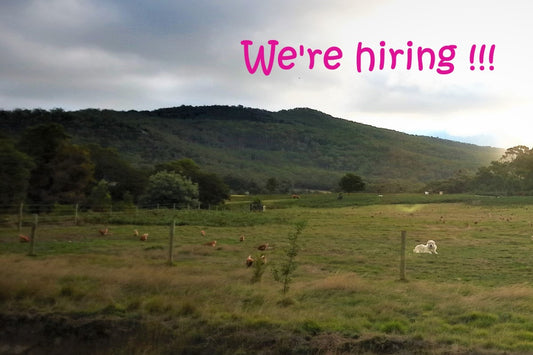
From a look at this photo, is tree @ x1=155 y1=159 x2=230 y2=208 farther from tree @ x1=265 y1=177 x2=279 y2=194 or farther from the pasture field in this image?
the pasture field

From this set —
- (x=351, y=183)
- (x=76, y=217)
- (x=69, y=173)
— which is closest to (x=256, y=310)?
(x=76, y=217)

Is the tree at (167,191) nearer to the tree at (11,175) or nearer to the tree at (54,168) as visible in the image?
the tree at (54,168)

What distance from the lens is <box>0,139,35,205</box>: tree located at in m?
35.9

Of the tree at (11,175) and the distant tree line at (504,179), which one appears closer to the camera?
the tree at (11,175)

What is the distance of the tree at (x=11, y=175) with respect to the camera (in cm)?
3588

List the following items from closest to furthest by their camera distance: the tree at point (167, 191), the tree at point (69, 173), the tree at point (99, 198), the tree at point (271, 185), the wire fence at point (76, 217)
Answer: the wire fence at point (76, 217), the tree at point (99, 198), the tree at point (69, 173), the tree at point (167, 191), the tree at point (271, 185)

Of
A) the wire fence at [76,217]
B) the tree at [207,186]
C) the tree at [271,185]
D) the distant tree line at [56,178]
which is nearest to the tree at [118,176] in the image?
the tree at [207,186]

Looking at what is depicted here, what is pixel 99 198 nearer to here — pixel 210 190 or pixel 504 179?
pixel 210 190

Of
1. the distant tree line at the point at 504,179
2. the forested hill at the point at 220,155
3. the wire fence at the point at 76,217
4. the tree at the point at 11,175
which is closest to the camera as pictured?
the wire fence at the point at 76,217

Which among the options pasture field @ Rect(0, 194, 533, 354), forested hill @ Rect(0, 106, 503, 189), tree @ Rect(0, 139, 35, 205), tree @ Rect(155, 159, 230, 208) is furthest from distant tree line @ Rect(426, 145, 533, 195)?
pasture field @ Rect(0, 194, 533, 354)

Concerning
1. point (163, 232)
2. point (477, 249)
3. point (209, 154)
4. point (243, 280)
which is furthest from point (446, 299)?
point (209, 154)

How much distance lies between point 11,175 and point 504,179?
3309 inches

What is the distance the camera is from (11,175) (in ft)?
120

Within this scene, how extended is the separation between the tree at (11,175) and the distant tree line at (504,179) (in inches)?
3014
